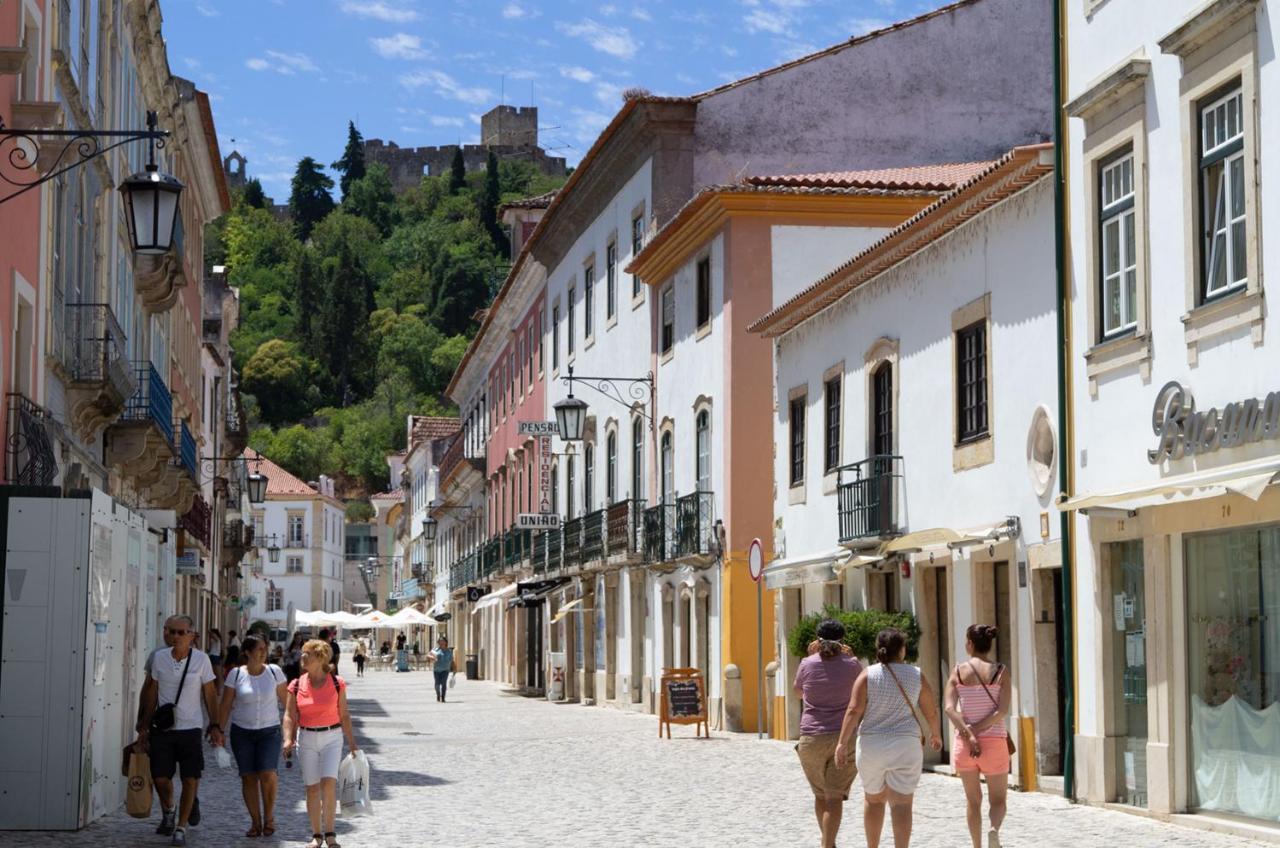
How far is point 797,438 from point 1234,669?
41.4 feet

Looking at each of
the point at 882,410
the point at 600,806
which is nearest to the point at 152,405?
the point at 882,410

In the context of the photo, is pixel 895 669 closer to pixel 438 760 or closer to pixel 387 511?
pixel 438 760

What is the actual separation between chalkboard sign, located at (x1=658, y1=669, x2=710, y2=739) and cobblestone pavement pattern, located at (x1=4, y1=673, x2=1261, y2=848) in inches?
13.2

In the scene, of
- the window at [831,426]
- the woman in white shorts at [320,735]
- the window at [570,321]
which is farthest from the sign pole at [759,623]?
the window at [570,321]

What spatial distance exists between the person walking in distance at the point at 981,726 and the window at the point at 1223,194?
3.66 m

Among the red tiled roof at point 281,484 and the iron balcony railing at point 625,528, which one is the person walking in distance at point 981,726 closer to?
Answer: the iron balcony railing at point 625,528

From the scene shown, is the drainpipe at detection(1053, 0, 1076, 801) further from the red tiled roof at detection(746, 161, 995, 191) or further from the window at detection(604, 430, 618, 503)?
the window at detection(604, 430, 618, 503)

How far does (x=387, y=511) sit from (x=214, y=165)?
261 feet

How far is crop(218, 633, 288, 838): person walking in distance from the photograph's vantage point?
1372cm

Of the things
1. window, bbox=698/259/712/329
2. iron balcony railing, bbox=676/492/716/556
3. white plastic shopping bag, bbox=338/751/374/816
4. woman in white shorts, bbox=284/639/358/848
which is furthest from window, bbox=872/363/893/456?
white plastic shopping bag, bbox=338/751/374/816

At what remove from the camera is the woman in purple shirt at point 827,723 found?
12.0 meters

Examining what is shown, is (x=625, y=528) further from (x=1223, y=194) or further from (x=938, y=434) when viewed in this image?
(x=1223, y=194)

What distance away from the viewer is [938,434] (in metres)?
20.6

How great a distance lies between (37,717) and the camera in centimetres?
1384
